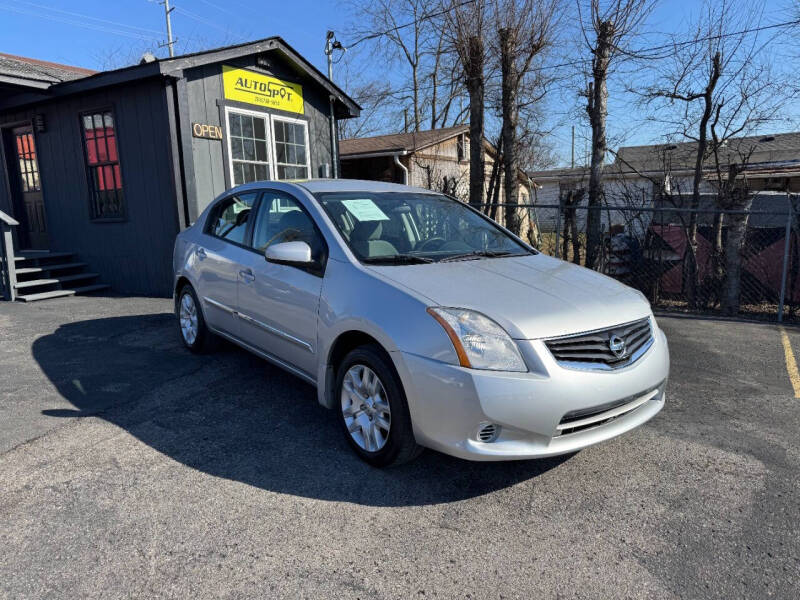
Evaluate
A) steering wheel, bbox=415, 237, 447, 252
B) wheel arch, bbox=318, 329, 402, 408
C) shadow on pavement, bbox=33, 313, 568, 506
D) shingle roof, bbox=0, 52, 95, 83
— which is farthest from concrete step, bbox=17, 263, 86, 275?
steering wheel, bbox=415, 237, 447, 252

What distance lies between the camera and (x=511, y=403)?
2607 millimetres

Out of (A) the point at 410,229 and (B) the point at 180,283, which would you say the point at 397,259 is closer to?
(A) the point at 410,229

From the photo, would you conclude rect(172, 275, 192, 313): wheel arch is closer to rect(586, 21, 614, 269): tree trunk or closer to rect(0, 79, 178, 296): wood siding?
rect(0, 79, 178, 296): wood siding

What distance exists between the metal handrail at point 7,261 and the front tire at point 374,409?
24.3 feet

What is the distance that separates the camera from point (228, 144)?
9406mm

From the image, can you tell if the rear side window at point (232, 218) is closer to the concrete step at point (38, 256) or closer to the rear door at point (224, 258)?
the rear door at point (224, 258)

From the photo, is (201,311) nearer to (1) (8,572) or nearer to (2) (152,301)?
(1) (8,572)

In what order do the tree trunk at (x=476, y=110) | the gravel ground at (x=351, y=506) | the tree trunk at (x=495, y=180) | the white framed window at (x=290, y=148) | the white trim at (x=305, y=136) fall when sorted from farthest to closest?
the tree trunk at (x=495, y=180) → the white framed window at (x=290, y=148) → the white trim at (x=305, y=136) → the tree trunk at (x=476, y=110) → the gravel ground at (x=351, y=506)

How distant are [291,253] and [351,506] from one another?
60.8 inches

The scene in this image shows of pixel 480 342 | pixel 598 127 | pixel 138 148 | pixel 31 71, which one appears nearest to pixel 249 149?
pixel 138 148

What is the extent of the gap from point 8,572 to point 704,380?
16.4 ft

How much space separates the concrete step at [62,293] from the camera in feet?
27.9

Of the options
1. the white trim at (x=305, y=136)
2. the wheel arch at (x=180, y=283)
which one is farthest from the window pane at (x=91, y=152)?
the wheel arch at (x=180, y=283)

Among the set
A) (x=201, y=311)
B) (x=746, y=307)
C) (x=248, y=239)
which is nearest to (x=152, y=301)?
(x=201, y=311)
